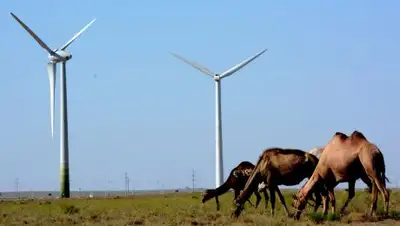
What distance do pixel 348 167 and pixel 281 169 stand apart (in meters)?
4.16

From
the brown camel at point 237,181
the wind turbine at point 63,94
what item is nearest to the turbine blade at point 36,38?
the wind turbine at point 63,94

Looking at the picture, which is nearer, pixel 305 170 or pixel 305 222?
pixel 305 222

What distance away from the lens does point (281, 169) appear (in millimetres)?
38125

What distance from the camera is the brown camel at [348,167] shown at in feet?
109

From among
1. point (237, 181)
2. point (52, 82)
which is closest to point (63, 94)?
point (52, 82)

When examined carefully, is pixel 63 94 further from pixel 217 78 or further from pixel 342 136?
pixel 342 136

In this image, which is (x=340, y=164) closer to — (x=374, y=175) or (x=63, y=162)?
(x=374, y=175)

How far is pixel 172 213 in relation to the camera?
43.0m

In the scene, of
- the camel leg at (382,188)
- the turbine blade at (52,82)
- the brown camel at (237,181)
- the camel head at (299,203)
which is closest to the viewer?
the camel leg at (382,188)

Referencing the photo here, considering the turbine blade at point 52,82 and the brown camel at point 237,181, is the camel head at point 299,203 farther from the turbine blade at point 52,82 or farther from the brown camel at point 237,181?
the turbine blade at point 52,82

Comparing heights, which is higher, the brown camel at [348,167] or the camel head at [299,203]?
the brown camel at [348,167]

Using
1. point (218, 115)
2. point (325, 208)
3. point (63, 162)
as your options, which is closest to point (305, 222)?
point (325, 208)

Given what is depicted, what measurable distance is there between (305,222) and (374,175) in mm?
3186

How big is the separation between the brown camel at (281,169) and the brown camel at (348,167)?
1460 millimetres
